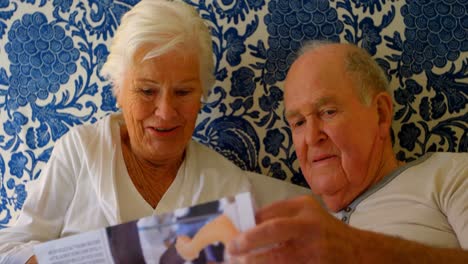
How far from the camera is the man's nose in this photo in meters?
1.13

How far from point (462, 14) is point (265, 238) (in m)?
1.10

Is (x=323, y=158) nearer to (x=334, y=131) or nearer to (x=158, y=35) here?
(x=334, y=131)

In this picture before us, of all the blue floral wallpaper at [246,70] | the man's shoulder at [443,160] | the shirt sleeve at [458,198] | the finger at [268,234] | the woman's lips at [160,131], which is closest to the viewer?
the finger at [268,234]

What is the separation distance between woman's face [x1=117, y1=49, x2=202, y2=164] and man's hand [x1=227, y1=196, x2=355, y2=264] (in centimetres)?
58

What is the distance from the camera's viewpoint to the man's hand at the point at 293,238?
0.65 meters

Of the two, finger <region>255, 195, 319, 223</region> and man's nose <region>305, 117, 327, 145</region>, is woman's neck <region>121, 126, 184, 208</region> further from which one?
finger <region>255, 195, 319, 223</region>

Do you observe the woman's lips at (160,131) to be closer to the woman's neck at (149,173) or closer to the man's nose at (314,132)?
the woman's neck at (149,173)

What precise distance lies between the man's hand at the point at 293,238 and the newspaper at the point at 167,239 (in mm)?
28

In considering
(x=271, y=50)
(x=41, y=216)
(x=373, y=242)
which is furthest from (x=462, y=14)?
(x=41, y=216)

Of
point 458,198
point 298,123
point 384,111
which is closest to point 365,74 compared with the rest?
point 384,111

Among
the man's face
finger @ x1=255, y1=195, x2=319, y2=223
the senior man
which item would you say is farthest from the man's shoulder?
finger @ x1=255, y1=195, x2=319, y2=223

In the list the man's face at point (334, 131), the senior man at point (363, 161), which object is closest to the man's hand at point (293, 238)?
the senior man at point (363, 161)

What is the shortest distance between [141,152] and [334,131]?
0.51 metres

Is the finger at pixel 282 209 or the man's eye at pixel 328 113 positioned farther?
the man's eye at pixel 328 113
